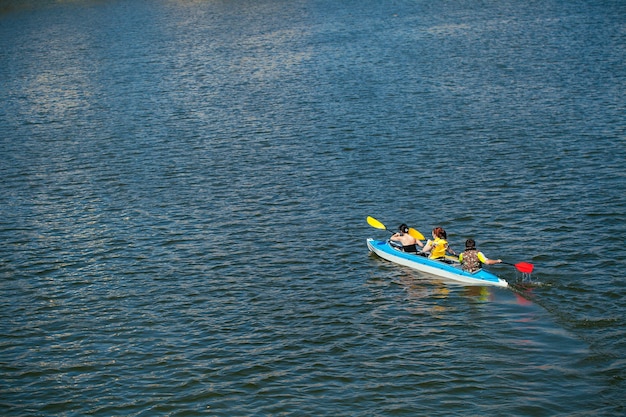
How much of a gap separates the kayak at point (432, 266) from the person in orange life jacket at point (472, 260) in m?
0.20

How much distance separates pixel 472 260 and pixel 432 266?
6.37 ft

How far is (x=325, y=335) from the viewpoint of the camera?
30031 mm

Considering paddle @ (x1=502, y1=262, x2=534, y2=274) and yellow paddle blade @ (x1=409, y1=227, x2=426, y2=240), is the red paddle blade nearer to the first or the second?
paddle @ (x1=502, y1=262, x2=534, y2=274)

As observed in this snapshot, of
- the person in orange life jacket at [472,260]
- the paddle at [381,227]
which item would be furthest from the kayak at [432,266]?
the paddle at [381,227]

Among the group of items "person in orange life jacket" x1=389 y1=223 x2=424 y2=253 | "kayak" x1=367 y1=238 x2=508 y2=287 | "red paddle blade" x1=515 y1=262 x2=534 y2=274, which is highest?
"person in orange life jacket" x1=389 y1=223 x2=424 y2=253

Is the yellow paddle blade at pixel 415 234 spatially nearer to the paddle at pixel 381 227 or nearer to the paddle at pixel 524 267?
the paddle at pixel 381 227

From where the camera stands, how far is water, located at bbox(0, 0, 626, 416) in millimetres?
27203

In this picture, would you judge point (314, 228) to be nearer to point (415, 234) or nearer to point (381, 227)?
point (381, 227)

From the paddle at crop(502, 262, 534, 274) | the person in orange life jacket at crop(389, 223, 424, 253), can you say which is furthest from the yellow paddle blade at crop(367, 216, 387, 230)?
the paddle at crop(502, 262, 534, 274)

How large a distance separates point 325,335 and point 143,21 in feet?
301

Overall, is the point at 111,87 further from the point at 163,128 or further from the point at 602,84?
the point at 602,84

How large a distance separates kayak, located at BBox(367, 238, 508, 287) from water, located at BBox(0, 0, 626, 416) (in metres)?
0.49

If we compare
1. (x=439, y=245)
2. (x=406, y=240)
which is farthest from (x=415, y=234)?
(x=439, y=245)

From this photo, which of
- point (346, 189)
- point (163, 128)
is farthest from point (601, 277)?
point (163, 128)
